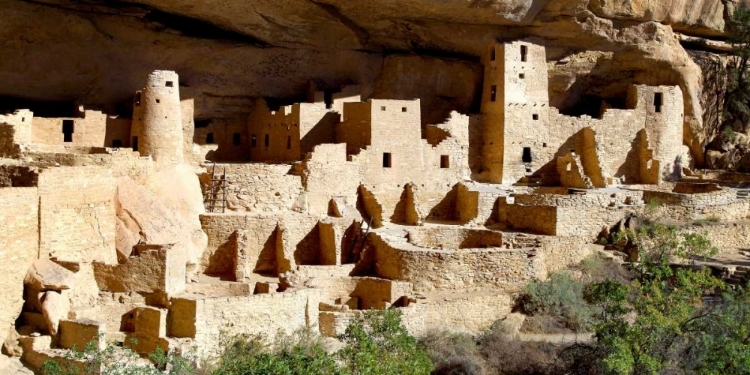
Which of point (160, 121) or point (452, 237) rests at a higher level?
point (160, 121)

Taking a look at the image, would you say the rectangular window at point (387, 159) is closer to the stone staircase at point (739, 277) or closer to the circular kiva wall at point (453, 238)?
A: the circular kiva wall at point (453, 238)

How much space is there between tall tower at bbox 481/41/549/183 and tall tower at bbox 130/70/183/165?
8.37 meters

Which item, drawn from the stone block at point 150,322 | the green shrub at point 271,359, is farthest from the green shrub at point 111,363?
the stone block at point 150,322

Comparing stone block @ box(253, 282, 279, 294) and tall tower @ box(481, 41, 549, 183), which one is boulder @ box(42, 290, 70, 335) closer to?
stone block @ box(253, 282, 279, 294)

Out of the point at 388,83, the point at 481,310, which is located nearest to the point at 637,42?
the point at 388,83

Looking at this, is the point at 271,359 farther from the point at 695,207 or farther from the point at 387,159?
the point at 695,207

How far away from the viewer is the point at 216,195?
22.0 meters

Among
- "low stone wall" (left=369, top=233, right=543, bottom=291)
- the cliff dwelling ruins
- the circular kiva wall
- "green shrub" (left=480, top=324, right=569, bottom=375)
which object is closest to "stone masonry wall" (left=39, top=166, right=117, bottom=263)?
the cliff dwelling ruins

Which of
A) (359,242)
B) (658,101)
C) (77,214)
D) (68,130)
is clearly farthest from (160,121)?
(658,101)

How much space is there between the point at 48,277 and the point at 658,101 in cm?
1748

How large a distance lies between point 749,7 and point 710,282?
1467 centimetres

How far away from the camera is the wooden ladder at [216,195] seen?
21.9 metres

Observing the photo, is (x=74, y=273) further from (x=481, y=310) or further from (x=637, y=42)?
(x=637, y=42)

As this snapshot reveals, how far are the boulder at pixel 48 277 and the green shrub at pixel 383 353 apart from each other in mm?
4558
